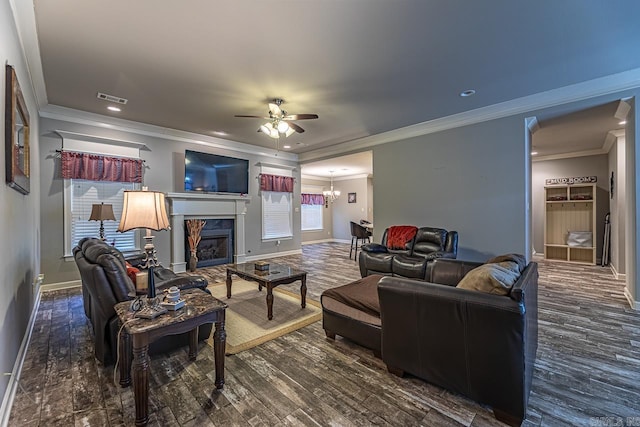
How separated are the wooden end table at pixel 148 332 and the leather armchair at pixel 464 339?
117 centimetres

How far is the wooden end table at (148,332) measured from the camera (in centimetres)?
152

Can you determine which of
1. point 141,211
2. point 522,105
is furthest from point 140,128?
point 522,105

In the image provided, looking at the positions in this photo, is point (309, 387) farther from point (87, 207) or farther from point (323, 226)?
point (323, 226)

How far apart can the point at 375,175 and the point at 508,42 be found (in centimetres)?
345

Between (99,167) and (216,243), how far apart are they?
255 centimetres

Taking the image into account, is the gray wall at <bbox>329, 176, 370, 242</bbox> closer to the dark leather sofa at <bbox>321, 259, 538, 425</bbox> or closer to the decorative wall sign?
the decorative wall sign

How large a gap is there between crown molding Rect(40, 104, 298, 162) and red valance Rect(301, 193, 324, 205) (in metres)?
3.30

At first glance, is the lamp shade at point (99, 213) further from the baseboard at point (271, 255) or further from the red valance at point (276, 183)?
the red valance at point (276, 183)

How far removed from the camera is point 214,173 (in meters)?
5.91

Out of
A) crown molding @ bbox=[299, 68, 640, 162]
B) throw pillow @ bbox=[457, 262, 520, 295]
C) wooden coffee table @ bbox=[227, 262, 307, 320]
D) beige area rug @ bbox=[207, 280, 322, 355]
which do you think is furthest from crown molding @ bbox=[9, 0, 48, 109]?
crown molding @ bbox=[299, 68, 640, 162]

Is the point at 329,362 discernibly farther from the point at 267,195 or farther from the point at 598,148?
the point at 598,148

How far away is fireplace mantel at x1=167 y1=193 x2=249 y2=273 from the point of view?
5.40 m

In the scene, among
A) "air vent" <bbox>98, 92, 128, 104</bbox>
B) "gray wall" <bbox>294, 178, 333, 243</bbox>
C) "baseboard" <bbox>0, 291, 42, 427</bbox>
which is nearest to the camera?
"baseboard" <bbox>0, 291, 42, 427</bbox>

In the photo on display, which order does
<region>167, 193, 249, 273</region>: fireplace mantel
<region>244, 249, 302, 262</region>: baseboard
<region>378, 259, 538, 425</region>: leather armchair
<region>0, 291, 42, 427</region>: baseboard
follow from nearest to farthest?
<region>378, 259, 538, 425</region>: leather armchair
<region>0, 291, 42, 427</region>: baseboard
<region>167, 193, 249, 273</region>: fireplace mantel
<region>244, 249, 302, 262</region>: baseboard
